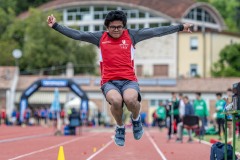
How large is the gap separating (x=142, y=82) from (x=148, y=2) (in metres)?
19.1

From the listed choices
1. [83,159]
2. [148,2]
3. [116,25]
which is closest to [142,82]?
[148,2]

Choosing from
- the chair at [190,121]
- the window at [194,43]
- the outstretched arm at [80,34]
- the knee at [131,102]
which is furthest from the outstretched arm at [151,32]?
the window at [194,43]

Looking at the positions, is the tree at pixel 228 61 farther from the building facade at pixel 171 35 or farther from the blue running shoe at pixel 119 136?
the blue running shoe at pixel 119 136

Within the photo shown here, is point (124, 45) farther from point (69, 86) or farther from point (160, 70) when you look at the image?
point (160, 70)

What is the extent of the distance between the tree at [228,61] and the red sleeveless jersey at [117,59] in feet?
199

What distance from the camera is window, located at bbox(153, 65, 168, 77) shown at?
7788 centimetres

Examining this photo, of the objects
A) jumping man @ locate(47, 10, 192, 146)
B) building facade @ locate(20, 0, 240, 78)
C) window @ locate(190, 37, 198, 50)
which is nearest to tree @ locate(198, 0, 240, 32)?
building facade @ locate(20, 0, 240, 78)

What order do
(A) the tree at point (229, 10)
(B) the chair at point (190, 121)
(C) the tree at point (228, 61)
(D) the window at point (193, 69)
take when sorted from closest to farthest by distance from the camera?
(B) the chair at point (190, 121), (C) the tree at point (228, 61), (D) the window at point (193, 69), (A) the tree at point (229, 10)

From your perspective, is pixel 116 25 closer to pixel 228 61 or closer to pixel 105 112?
pixel 105 112

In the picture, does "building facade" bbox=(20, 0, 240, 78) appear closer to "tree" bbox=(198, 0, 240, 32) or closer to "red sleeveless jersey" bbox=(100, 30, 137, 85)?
"tree" bbox=(198, 0, 240, 32)

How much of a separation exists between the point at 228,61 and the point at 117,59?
6350 cm

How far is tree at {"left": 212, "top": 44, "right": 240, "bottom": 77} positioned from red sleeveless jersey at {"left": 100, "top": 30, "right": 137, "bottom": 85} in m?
60.8

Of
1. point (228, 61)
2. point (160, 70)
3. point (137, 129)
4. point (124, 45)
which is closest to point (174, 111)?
point (137, 129)

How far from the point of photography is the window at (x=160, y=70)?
7788 centimetres
